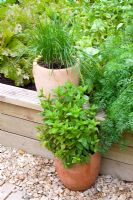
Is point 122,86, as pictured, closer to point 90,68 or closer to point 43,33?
point 90,68

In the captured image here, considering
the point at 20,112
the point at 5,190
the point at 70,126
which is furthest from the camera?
the point at 20,112

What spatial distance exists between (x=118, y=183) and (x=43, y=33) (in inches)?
40.8

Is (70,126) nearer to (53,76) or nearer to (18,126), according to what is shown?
(53,76)

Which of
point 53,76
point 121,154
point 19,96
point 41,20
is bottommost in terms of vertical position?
point 121,154

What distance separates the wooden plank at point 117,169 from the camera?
2.35 meters

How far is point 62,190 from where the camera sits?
2.37m

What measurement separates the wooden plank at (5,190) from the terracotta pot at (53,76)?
656 mm

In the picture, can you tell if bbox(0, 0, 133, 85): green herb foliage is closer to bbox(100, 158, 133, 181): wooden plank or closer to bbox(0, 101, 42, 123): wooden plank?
bbox(0, 101, 42, 123): wooden plank

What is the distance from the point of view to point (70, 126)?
207cm

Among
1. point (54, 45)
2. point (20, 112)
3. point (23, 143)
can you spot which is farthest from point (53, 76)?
point (23, 143)

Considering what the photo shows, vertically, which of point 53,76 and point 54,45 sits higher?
point 54,45

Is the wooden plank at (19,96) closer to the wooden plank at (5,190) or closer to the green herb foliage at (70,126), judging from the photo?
the green herb foliage at (70,126)

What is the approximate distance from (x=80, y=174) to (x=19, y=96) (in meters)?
0.64

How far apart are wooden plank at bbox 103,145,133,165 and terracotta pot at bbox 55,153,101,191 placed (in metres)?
0.08
